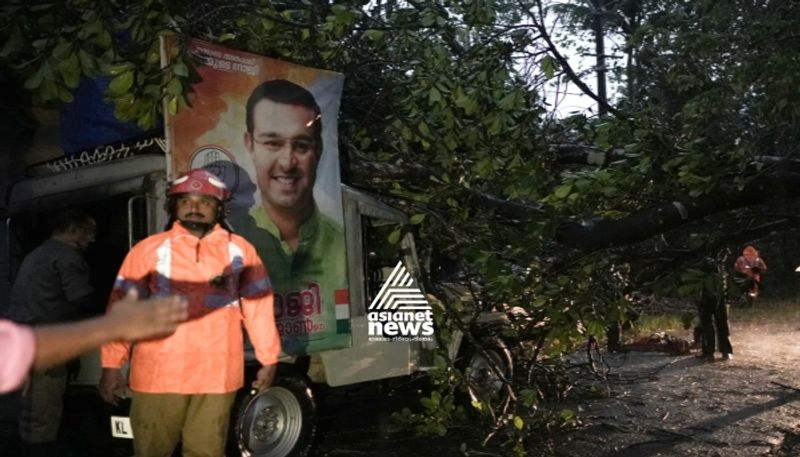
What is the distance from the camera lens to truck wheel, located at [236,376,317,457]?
5.75 metres

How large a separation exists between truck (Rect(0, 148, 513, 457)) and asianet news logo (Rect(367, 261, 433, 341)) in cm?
6

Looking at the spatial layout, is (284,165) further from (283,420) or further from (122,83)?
(283,420)

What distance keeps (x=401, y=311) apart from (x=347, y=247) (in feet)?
2.96

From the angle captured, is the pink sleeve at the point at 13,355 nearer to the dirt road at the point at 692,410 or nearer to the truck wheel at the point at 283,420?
the truck wheel at the point at 283,420

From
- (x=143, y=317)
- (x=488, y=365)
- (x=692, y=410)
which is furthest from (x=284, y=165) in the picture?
(x=692, y=410)

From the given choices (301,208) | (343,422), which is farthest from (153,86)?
(343,422)

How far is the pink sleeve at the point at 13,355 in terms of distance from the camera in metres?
1.65

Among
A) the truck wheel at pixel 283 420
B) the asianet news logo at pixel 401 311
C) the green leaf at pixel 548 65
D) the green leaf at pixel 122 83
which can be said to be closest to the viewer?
the green leaf at pixel 122 83

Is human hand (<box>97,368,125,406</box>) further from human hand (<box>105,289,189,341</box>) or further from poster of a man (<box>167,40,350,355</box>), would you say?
human hand (<box>105,289,189,341</box>)

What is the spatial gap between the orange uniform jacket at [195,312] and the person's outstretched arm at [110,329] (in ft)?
6.35

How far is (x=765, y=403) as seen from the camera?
8406 millimetres

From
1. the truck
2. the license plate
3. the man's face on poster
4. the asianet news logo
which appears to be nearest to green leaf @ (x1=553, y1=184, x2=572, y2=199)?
the man's face on poster

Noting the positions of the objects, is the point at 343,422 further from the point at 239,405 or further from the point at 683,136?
the point at 683,136

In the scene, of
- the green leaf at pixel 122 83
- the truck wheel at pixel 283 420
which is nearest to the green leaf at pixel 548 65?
the green leaf at pixel 122 83
